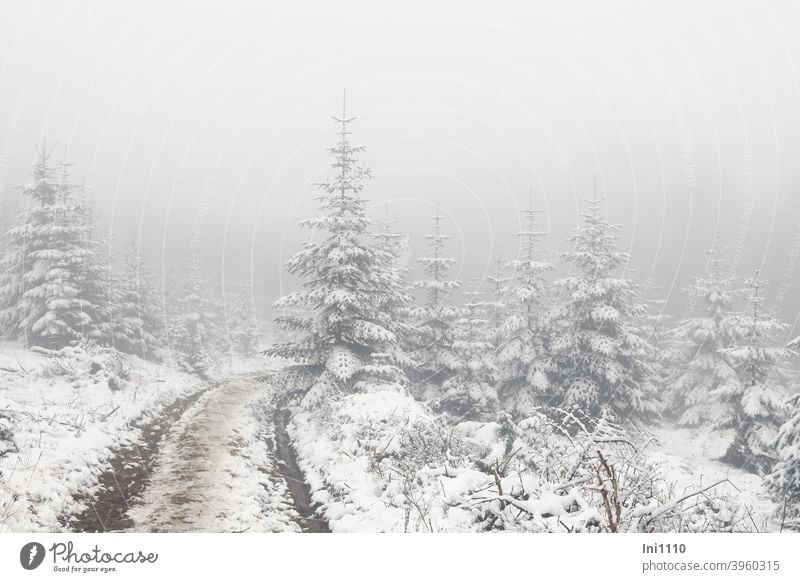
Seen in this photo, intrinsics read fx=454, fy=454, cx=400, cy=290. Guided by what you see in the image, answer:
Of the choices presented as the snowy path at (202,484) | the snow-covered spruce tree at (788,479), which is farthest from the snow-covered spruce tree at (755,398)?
the snowy path at (202,484)

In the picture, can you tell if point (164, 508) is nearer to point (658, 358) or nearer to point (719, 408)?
point (719, 408)

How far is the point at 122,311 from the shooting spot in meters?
27.8

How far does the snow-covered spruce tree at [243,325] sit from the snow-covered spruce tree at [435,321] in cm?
3001

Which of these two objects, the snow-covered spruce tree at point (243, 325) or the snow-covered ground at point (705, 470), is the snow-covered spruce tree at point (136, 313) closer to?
the snow-covered spruce tree at point (243, 325)

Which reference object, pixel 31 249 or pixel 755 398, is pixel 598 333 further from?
pixel 31 249

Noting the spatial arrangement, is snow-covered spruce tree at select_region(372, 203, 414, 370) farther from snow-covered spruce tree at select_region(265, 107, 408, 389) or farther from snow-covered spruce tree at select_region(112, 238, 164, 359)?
snow-covered spruce tree at select_region(112, 238, 164, 359)

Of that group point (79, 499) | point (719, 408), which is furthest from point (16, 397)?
point (719, 408)

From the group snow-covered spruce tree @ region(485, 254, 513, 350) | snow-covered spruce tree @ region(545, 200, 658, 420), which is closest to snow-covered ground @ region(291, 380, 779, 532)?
snow-covered spruce tree @ region(545, 200, 658, 420)

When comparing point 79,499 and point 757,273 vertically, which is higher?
point 757,273

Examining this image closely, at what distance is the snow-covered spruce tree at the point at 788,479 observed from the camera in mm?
5531

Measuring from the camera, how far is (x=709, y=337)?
23719mm

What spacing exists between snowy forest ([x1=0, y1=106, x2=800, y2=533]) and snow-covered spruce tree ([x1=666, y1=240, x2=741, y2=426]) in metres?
0.12

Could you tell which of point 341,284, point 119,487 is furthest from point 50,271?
point 119,487
